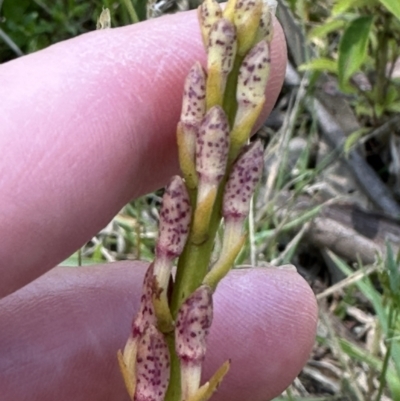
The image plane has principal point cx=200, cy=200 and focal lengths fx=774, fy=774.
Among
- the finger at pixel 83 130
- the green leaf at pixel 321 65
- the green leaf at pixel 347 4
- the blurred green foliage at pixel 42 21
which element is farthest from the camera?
the blurred green foliage at pixel 42 21

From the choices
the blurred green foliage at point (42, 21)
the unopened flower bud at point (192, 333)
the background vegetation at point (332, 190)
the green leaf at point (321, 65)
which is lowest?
the background vegetation at point (332, 190)

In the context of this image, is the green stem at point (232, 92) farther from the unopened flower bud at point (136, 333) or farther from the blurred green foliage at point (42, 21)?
the blurred green foliage at point (42, 21)

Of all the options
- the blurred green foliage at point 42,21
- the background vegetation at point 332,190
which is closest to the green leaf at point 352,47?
the background vegetation at point 332,190

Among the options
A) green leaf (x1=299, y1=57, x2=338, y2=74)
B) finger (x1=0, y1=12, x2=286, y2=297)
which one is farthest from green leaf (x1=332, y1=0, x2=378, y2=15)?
finger (x1=0, y1=12, x2=286, y2=297)

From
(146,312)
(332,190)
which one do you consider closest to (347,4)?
(332,190)

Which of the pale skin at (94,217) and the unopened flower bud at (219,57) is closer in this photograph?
the unopened flower bud at (219,57)

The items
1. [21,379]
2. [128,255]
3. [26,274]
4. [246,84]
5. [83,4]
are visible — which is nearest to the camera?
[246,84]

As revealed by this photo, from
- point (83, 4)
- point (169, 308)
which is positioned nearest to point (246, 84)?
point (169, 308)

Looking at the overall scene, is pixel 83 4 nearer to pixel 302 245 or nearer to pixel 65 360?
pixel 302 245

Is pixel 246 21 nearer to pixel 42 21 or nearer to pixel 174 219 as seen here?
pixel 174 219

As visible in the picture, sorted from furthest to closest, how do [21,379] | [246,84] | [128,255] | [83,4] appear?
[83,4] < [128,255] < [21,379] < [246,84]
